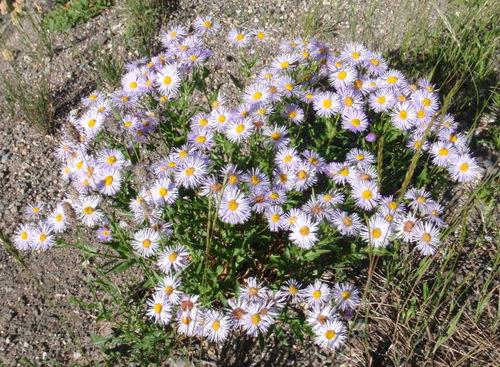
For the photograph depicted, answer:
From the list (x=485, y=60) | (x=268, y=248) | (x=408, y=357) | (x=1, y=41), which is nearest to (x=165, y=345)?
(x=268, y=248)

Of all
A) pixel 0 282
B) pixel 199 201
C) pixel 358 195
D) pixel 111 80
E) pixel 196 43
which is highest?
pixel 196 43

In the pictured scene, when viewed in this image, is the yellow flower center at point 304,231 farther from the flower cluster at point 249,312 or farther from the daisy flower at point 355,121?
the daisy flower at point 355,121

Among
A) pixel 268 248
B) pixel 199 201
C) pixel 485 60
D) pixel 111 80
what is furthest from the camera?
pixel 111 80

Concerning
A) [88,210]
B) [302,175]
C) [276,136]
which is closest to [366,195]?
[302,175]

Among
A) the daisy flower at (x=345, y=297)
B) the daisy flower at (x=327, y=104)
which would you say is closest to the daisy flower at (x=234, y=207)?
the daisy flower at (x=345, y=297)

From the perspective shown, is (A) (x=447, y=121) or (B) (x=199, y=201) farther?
(A) (x=447, y=121)

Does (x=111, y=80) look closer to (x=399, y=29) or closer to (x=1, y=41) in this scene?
(x=1, y=41)

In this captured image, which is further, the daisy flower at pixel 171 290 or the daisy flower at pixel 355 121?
the daisy flower at pixel 355 121
